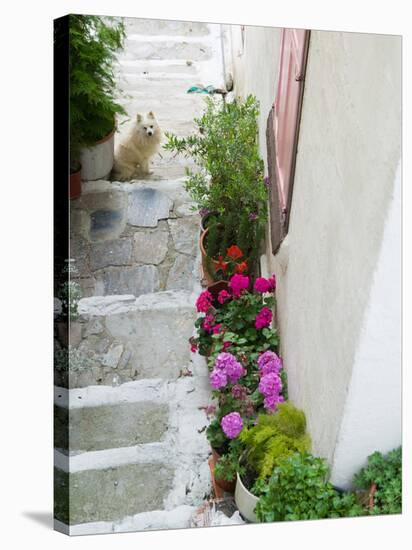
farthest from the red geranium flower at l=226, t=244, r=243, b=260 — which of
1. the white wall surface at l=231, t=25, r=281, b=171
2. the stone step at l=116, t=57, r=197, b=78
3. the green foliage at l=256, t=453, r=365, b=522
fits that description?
the green foliage at l=256, t=453, r=365, b=522

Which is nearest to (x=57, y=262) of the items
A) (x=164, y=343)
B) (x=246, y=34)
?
(x=164, y=343)

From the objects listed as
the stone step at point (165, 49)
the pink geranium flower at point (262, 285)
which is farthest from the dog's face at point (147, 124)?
the pink geranium flower at point (262, 285)

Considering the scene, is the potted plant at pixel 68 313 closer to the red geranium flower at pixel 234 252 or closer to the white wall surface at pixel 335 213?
the red geranium flower at pixel 234 252

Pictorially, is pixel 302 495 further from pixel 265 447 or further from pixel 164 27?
pixel 164 27

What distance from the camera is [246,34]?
10.7ft

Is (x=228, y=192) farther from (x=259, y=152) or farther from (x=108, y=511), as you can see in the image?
(x=108, y=511)

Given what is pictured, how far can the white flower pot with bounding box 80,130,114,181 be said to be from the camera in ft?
10.1

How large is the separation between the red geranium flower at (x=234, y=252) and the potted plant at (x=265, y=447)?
1.85 ft

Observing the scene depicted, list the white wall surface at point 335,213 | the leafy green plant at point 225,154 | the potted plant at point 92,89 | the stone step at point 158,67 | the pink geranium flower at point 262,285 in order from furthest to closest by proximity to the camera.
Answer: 1. the pink geranium flower at point 262,285
2. the leafy green plant at point 225,154
3. the stone step at point 158,67
4. the potted plant at point 92,89
5. the white wall surface at point 335,213

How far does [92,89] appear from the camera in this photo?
3.04 meters

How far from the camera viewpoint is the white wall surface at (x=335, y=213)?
9.50 ft

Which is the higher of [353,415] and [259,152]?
[259,152]

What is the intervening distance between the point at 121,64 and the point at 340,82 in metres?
0.72

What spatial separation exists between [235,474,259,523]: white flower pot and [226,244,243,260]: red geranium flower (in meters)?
0.79
